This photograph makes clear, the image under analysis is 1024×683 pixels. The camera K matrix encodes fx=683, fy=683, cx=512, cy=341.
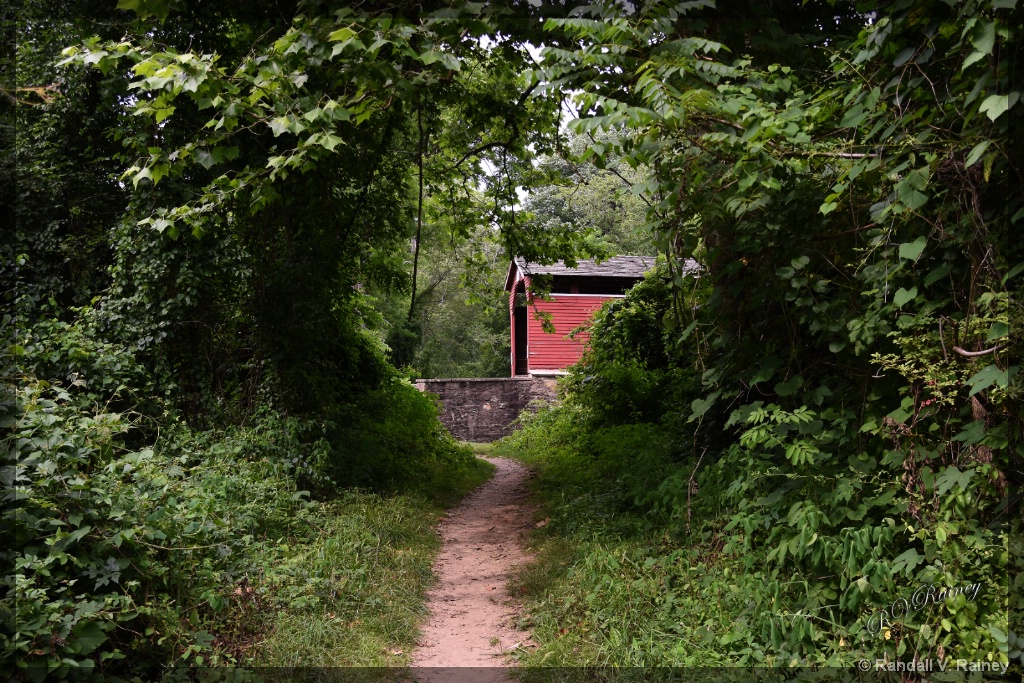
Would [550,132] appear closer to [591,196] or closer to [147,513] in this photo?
[147,513]

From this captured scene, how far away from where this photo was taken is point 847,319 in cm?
477

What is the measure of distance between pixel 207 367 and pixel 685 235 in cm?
639

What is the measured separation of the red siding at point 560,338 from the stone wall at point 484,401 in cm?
106

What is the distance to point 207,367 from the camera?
8766mm

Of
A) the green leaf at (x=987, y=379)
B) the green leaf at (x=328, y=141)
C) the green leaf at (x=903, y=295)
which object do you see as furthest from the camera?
the green leaf at (x=328, y=141)

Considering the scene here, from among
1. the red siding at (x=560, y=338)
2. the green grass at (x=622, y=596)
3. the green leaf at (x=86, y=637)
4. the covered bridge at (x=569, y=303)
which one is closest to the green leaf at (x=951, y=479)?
the green grass at (x=622, y=596)

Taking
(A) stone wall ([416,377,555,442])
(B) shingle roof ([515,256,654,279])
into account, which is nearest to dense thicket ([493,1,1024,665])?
(A) stone wall ([416,377,555,442])

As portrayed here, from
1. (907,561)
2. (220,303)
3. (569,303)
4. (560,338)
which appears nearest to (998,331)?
(907,561)

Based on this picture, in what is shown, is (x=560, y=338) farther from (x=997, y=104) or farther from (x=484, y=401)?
(x=997, y=104)

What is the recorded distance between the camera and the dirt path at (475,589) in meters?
5.17

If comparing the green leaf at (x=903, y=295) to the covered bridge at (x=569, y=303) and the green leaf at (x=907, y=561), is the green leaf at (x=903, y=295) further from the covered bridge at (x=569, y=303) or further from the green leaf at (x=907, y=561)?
the covered bridge at (x=569, y=303)

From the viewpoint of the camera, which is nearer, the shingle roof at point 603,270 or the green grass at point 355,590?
the green grass at point 355,590

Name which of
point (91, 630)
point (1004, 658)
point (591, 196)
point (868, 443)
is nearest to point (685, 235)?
point (868, 443)

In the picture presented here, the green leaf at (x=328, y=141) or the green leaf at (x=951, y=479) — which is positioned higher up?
the green leaf at (x=328, y=141)
